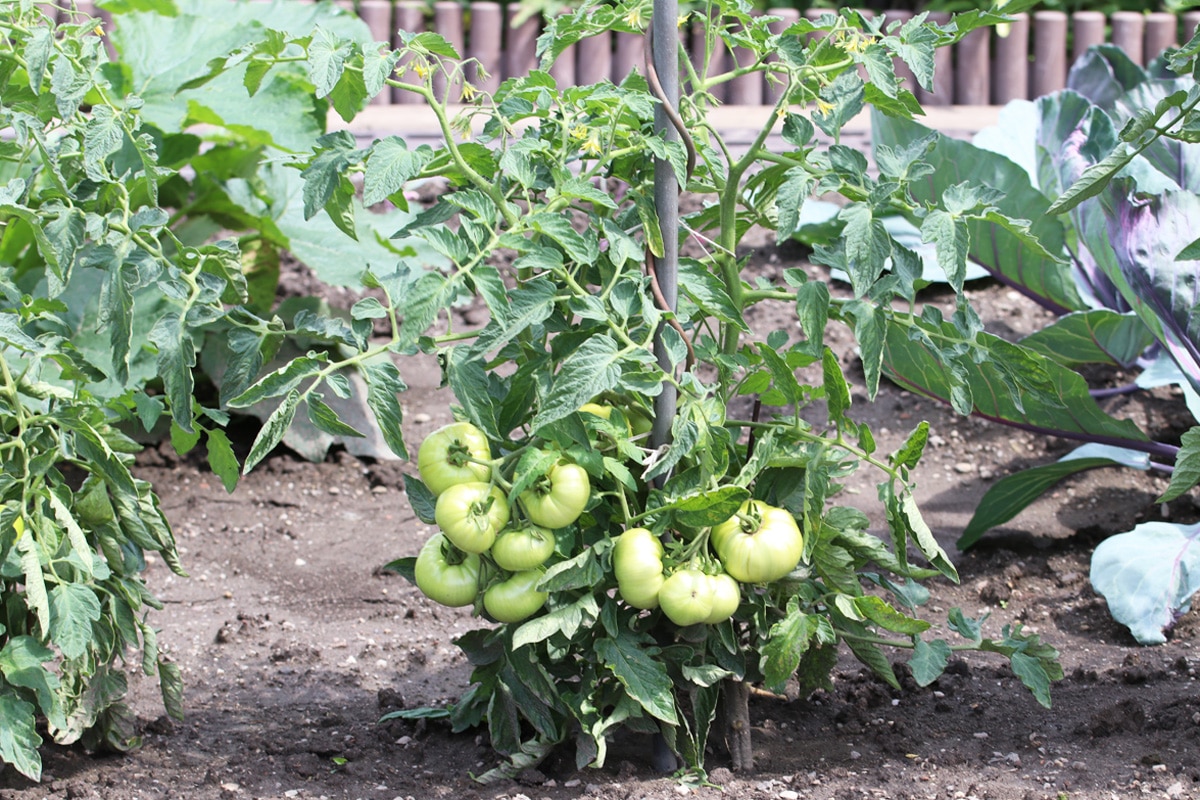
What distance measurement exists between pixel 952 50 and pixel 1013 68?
0.28 m

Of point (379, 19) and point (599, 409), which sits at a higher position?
point (379, 19)

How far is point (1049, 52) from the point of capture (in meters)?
5.51

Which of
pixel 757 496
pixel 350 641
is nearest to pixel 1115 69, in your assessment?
pixel 757 496

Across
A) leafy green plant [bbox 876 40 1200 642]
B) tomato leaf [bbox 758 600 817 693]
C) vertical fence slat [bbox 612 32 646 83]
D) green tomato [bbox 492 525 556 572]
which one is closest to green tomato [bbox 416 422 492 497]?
green tomato [bbox 492 525 556 572]

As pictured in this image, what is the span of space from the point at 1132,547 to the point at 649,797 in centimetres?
119

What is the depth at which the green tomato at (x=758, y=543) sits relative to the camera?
1.75 meters

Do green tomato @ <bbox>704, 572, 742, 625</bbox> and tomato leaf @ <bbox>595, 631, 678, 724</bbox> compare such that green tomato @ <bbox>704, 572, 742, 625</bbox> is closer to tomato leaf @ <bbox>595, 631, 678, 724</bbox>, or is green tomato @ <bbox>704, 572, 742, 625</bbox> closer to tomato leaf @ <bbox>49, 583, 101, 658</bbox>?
tomato leaf @ <bbox>595, 631, 678, 724</bbox>

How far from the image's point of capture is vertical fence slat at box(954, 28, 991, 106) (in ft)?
18.0

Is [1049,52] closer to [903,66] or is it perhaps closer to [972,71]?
[972,71]

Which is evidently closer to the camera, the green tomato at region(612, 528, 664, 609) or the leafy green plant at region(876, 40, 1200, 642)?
the green tomato at region(612, 528, 664, 609)

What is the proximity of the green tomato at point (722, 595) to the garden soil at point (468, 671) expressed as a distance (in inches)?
12.9

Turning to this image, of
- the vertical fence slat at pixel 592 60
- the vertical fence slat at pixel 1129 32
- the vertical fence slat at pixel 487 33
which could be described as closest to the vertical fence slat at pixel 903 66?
the vertical fence slat at pixel 1129 32

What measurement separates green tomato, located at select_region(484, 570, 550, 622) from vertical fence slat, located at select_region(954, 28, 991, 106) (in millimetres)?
4409

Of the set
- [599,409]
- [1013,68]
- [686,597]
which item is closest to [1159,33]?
[1013,68]
